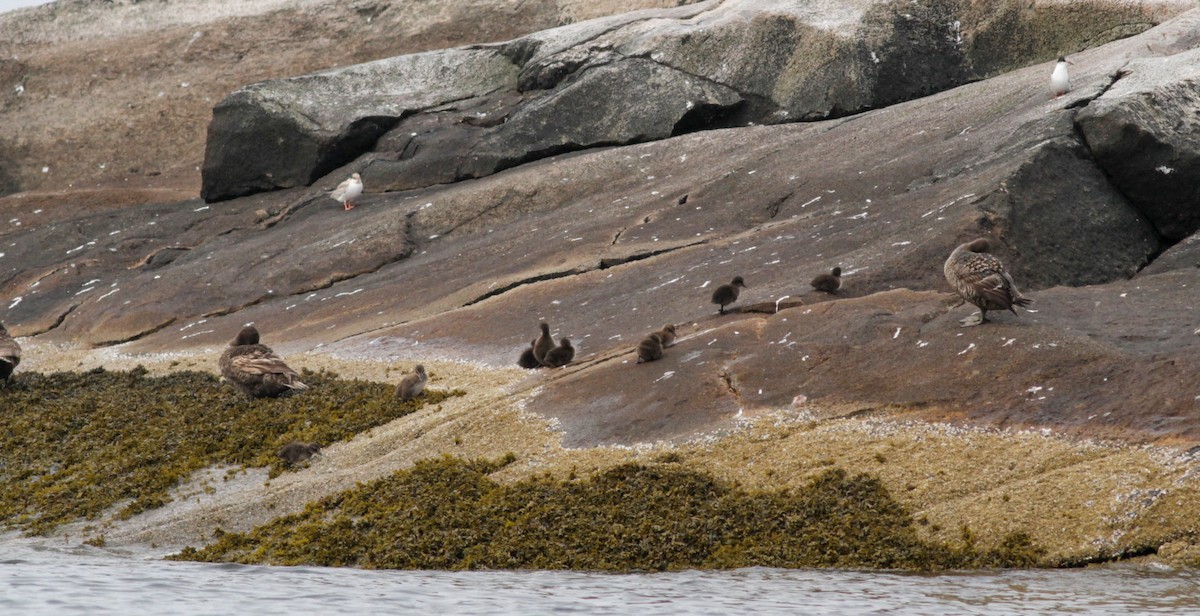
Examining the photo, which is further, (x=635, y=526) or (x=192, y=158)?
(x=192, y=158)

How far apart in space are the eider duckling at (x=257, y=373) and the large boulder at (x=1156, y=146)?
14.7 meters

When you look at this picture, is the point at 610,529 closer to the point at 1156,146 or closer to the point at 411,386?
the point at 411,386

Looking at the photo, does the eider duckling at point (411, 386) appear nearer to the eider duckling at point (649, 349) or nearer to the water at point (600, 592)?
the eider duckling at point (649, 349)

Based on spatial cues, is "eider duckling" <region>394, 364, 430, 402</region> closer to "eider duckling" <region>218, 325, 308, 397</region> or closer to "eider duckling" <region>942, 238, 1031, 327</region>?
"eider duckling" <region>218, 325, 308, 397</region>

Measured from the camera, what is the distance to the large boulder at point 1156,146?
23.7m

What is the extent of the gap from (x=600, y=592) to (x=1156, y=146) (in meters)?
Answer: 16.0

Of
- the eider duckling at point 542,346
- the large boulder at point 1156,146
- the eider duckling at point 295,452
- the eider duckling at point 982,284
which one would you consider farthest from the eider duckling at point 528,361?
the large boulder at point 1156,146

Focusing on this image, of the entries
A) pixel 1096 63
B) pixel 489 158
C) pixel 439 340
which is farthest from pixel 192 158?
pixel 1096 63

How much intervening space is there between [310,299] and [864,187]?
42.2 feet

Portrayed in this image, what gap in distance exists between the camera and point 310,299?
1221 inches

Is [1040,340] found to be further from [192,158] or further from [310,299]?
[192,158]

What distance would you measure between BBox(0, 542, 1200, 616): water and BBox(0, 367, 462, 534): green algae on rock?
3.95 metres

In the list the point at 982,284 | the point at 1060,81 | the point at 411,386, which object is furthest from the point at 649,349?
the point at 1060,81

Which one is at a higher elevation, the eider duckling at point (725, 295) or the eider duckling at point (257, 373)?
the eider duckling at point (725, 295)
